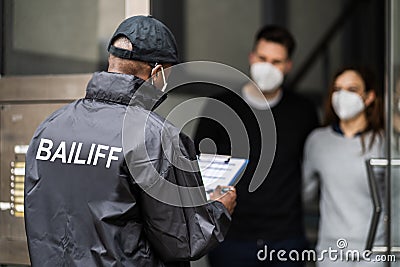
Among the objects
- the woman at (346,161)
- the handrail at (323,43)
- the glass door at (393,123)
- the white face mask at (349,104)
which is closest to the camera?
the glass door at (393,123)

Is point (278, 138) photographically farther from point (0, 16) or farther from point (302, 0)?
point (302, 0)

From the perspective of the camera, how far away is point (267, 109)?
3.60m

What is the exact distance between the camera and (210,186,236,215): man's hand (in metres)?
2.38

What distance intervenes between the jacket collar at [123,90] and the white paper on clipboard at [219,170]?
15.7 inches

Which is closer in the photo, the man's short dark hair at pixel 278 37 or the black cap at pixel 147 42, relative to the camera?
the black cap at pixel 147 42

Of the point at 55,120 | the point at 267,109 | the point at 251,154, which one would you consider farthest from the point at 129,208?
the point at 267,109

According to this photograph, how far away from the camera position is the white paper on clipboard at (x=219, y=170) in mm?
2536

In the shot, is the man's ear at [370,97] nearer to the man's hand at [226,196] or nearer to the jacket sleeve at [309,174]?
the jacket sleeve at [309,174]

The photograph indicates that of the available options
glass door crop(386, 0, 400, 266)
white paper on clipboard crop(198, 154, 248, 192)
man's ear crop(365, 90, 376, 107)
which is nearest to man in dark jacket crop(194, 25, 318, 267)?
man's ear crop(365, 90, 376, 107)

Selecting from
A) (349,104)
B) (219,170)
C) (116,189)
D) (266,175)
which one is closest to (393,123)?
(349,104)

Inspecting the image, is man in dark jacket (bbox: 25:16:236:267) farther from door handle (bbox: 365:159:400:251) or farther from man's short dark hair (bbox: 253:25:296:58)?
man's short dark hair (bbox: 253:25:296:58)

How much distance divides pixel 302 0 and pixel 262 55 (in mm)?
2680

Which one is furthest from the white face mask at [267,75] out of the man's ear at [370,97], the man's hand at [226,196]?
the man's hand at [226,196]

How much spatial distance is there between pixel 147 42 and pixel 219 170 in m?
0.57
